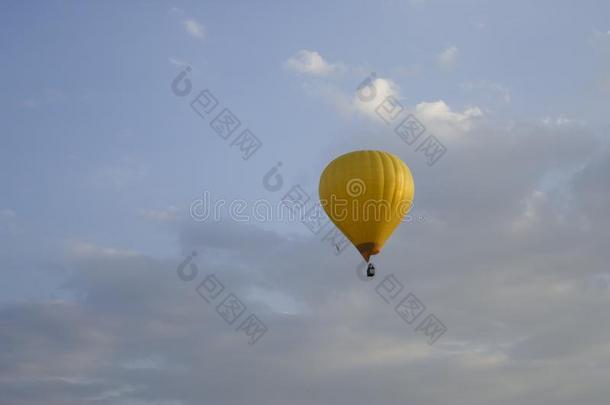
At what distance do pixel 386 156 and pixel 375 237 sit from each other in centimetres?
594

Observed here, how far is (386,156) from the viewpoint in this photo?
212 feet

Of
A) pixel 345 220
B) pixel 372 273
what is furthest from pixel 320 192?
pixel 372 273

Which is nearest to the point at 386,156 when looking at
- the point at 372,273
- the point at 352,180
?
the point at 352,180

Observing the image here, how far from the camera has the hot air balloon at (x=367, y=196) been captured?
6328cm

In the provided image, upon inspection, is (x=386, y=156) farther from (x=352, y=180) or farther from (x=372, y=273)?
(x=372, y=273)

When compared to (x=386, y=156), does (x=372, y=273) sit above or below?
below

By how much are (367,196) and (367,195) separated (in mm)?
71

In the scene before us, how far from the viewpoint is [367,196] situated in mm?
63188

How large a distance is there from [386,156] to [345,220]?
5521 millimetres

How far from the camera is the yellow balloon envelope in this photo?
63281 millimetres

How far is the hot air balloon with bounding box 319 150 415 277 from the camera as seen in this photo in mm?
63281

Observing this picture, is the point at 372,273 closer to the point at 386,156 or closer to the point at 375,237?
the point at 375,237

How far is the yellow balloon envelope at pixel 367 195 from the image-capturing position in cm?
6328

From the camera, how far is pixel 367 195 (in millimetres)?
63188
